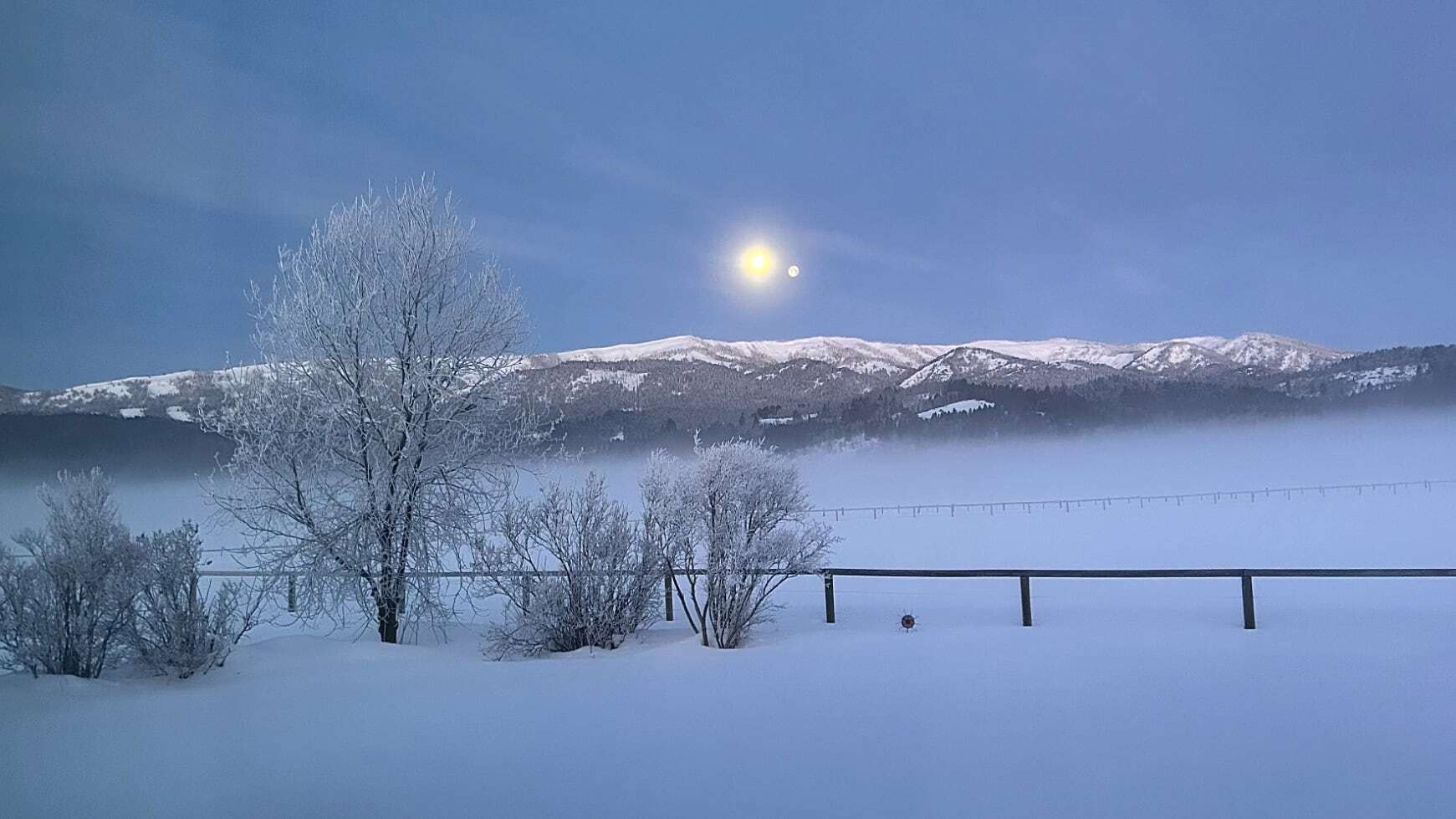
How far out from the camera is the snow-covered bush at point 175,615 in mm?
6117

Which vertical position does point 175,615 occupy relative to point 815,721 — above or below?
above

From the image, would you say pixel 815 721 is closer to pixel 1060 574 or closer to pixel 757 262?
pixel 1060 574

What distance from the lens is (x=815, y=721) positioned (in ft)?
15.9

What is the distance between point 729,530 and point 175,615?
174 inches

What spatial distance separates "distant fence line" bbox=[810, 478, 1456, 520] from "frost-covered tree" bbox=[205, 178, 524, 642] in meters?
5.89

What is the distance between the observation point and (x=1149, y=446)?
1534 cm

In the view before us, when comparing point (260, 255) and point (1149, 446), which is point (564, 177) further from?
point (1149, 446)

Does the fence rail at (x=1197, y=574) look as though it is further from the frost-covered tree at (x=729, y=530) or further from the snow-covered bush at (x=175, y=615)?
the snow-covered bush at (x=175, y=615)

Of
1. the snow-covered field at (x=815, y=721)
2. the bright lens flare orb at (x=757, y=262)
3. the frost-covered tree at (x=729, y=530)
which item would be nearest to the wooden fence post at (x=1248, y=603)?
the snow-covered field at (x=815, y=721)

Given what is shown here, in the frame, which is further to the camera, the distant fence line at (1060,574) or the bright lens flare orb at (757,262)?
the bright lens flare orb at (757,262)

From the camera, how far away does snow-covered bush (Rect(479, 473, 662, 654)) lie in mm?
8062

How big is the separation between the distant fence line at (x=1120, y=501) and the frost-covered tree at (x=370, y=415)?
232 inches

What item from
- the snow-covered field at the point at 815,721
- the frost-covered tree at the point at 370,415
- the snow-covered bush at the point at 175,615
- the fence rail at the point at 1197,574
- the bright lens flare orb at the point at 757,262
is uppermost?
the bright lens flare orb at the point at 757,262

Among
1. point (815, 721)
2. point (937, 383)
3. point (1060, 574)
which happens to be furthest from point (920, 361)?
point (815, 721)
